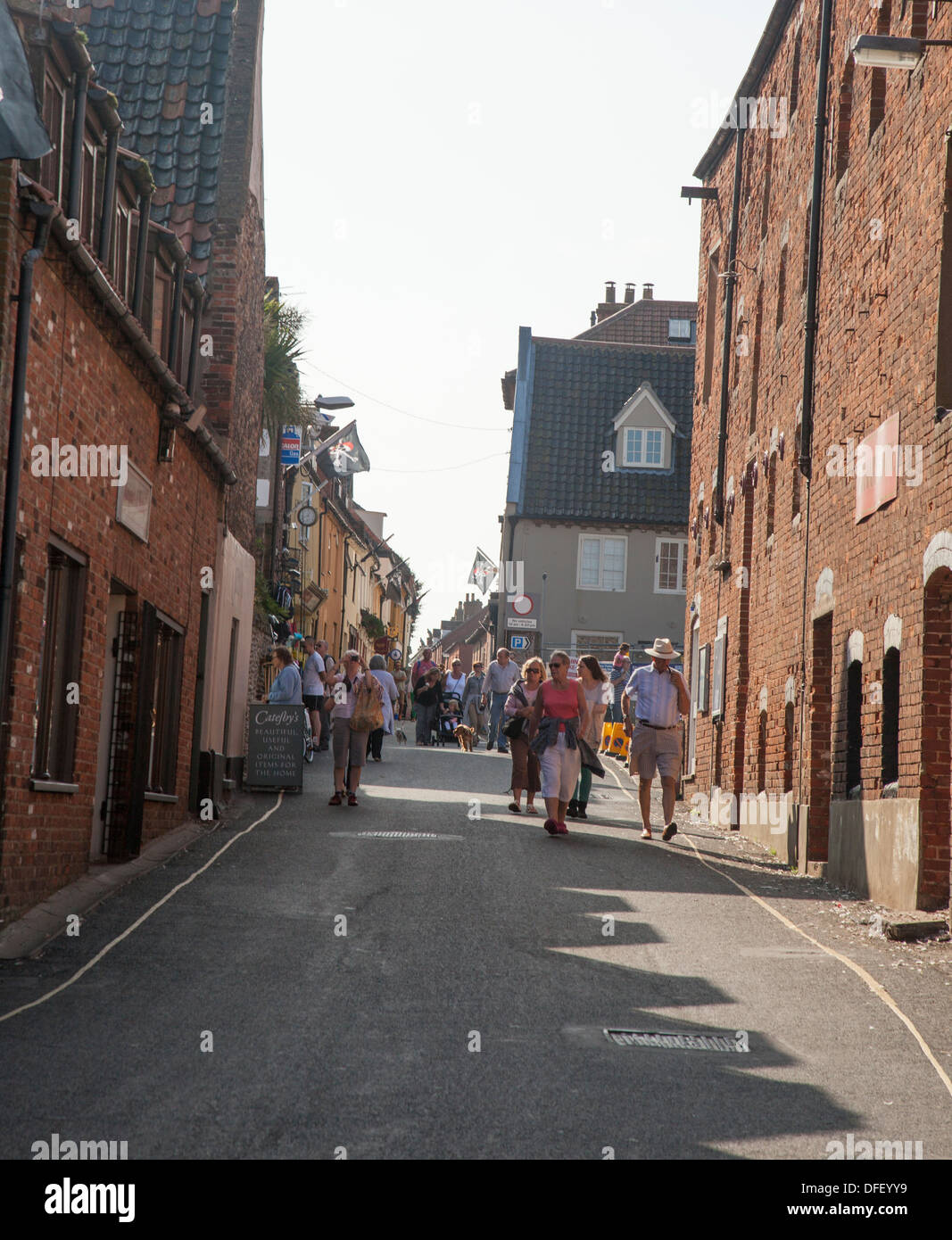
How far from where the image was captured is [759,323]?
22594 mm

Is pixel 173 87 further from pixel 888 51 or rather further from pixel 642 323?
pixel 642 323

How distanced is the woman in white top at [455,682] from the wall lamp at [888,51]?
83.6 ft

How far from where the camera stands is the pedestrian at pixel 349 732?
1867cm

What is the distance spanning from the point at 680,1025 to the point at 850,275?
9857 millimetres

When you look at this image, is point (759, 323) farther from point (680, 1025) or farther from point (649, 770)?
point (680, 1025)

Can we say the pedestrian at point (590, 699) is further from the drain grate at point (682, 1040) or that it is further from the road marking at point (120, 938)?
the drain grate at point (682, 1040)

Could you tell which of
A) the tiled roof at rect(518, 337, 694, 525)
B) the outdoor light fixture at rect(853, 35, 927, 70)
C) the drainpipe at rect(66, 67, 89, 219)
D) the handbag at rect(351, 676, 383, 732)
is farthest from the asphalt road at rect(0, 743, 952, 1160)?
the tiled roof at rect(518, 337, 694, 525)

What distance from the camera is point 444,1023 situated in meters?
8.17

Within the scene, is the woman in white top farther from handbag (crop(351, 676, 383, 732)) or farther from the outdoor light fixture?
the outdoor light fixture

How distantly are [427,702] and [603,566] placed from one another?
1602 centimetres

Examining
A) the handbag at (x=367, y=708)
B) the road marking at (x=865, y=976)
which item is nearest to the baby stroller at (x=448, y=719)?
the handbag at (x=367, y=708)

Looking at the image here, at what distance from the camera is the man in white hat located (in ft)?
56.1

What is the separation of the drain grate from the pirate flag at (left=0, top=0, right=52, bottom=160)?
6220mm

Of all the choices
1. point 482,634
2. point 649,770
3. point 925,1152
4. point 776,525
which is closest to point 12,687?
point 925,1152
